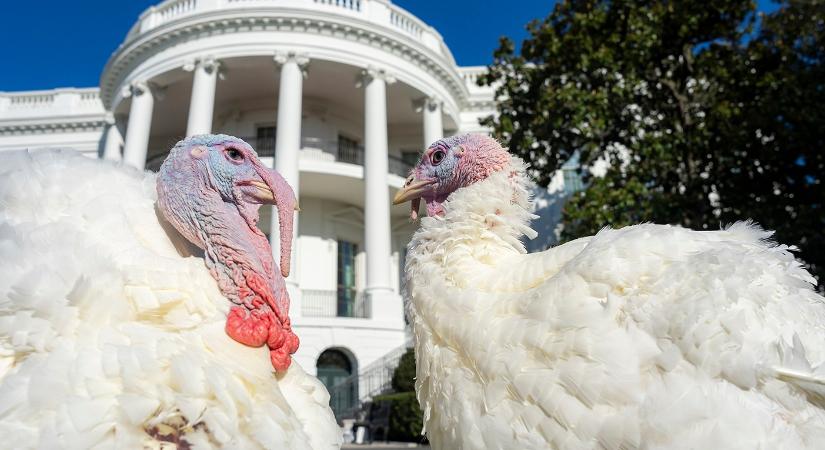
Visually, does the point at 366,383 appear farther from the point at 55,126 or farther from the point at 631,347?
the point at 55,126

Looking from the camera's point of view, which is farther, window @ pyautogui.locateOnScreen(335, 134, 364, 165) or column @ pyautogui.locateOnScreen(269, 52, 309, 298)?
window @ pyautogui.locateOnScreen(335, 134, 364, 165)

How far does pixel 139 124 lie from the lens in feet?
60.3

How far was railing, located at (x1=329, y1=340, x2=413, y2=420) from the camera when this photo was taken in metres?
14.4

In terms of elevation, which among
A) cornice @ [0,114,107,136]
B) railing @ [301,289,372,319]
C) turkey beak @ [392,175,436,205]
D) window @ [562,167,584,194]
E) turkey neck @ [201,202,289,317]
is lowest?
turkey neck @ [201,202,289,317]

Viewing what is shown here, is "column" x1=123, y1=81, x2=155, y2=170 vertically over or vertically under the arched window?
over

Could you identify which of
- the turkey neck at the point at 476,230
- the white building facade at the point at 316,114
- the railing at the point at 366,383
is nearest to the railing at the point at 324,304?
the white building facade at the point at 316,114

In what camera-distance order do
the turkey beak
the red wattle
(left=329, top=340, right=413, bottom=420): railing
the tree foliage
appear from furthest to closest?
(left=329, top=340, right=413, bottom=420): railing, the tree foliage, the turkey beak, the red wattle

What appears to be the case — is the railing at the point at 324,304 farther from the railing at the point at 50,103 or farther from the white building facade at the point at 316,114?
the railing at the point at 50,103

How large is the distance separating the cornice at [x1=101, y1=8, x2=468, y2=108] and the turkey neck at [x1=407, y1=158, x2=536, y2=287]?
52.7ft

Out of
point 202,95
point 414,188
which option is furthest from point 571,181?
point 414,188

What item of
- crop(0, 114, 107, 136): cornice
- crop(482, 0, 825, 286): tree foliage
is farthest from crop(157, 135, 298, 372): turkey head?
crop(0, 114, 107, 136): cornice

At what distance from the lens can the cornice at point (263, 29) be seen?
698 inches

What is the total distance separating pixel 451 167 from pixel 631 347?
1562 mm

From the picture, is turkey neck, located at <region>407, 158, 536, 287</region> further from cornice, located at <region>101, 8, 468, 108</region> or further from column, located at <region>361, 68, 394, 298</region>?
cornice, located at <region>101, 8, 468, 108</region>
